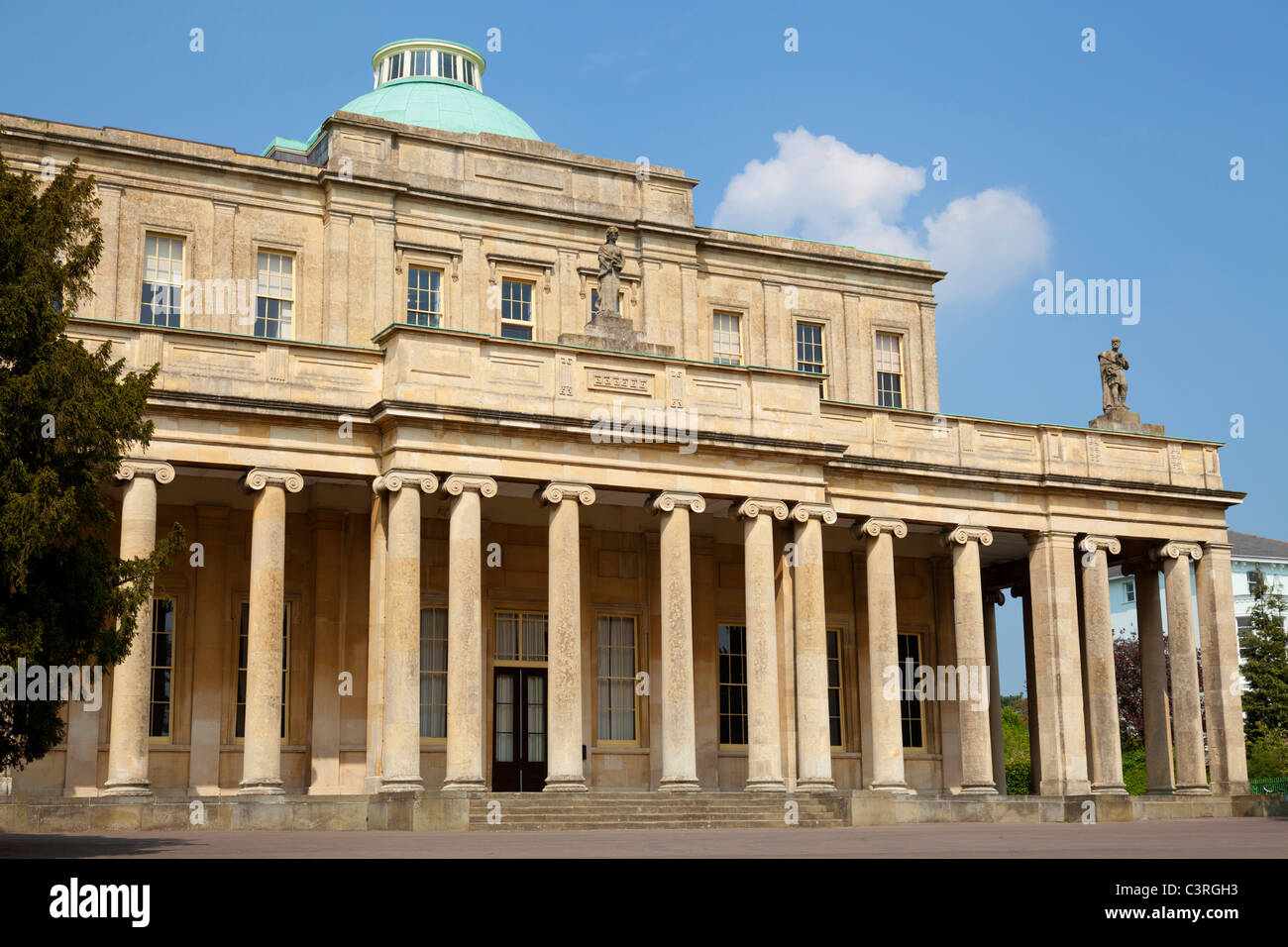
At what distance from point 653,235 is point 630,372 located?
812cm

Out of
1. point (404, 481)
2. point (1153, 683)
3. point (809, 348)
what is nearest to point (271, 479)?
point (404, 481)

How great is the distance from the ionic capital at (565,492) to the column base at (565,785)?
18.3ft

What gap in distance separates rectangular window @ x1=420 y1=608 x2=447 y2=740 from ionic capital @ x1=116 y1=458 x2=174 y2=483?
788cm

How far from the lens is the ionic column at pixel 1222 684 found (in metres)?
35.4

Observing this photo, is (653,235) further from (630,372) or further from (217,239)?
(217,239)

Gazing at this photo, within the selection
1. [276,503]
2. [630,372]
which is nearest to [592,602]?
[630,372]

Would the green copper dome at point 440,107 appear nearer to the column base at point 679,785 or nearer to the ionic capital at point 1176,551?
the column base at point 679,785

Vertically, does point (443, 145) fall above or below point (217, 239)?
above

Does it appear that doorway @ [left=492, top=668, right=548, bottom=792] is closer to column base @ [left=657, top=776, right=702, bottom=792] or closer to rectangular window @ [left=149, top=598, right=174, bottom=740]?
column base @ [left=657, top=776, right=702, bottom=792]

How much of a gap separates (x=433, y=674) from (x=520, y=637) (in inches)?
93.1

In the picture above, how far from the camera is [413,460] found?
27.7 m

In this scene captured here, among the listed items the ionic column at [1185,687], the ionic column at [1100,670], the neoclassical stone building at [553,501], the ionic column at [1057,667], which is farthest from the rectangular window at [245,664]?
the ionic column at [1185,687]

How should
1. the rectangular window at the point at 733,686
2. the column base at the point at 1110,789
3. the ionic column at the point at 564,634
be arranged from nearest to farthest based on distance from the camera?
1. the ionic column at the point at 564,634
2. the column base at the point at 1110,789
3. the rectangular window at the point at 733,686
